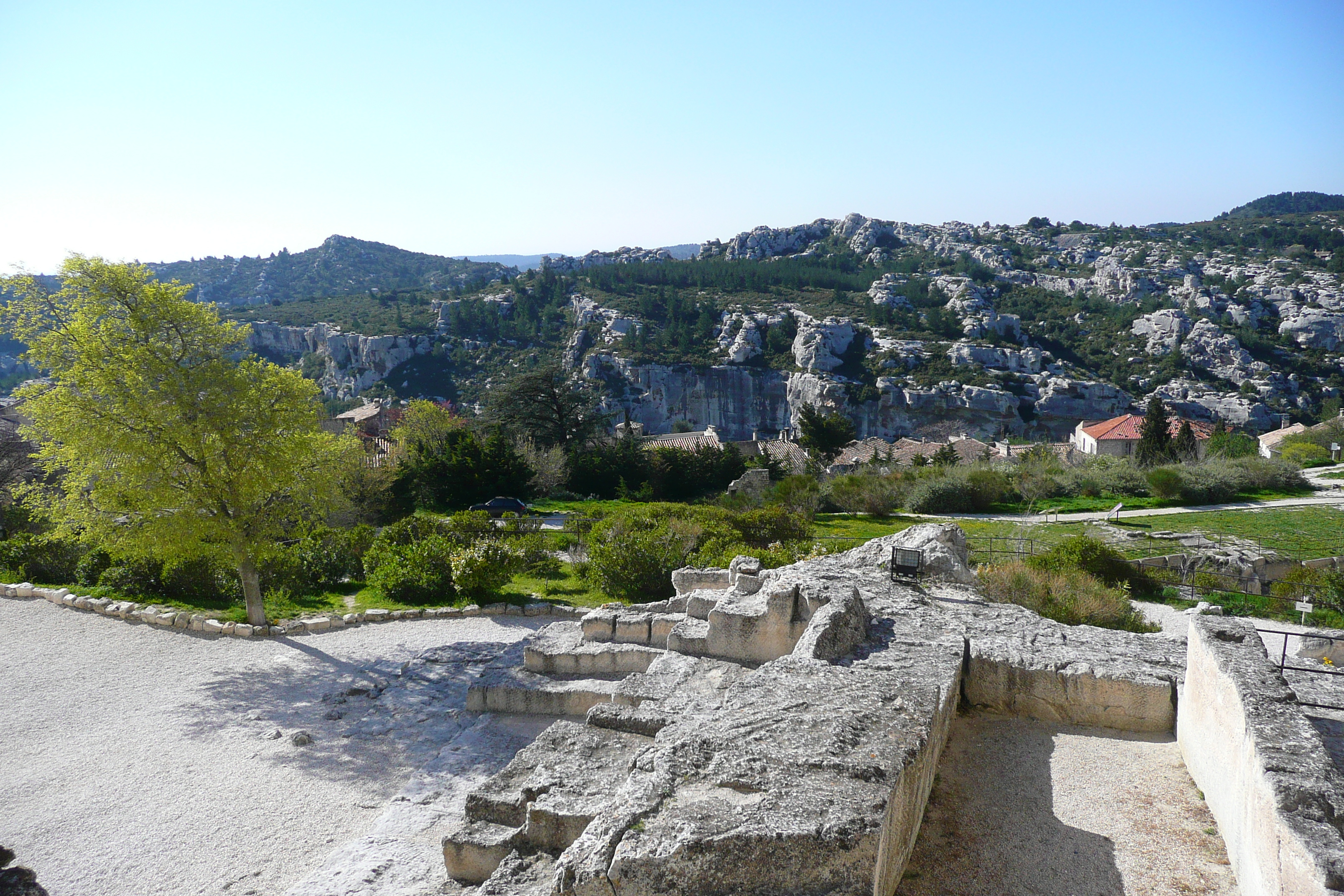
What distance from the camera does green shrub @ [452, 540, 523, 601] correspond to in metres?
13.6

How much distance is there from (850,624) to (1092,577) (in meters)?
10.0

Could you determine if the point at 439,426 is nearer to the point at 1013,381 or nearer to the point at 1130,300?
the point at 1013,381

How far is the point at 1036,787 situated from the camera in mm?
5527

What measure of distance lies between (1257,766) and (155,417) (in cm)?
1304

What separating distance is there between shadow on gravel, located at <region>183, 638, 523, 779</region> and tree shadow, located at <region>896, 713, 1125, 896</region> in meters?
5.17

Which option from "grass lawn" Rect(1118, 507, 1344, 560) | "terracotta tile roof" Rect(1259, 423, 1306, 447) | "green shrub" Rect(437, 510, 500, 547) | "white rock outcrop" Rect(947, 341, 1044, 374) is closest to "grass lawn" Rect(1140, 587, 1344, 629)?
"grass lawn" Rect(1118, 507, 1344, 560)

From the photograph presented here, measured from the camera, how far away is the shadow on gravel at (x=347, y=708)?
26.6ft

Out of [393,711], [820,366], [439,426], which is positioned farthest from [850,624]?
[820,366]

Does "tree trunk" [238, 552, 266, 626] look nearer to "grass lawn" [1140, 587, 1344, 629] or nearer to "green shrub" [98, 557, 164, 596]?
"green shrub" [98, 557, 164, 596]

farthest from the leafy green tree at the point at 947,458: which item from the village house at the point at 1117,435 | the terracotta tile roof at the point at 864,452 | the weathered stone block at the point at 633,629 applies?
the weathered stone block at the point at 633,629

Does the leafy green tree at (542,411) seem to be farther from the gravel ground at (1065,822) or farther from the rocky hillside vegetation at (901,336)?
the rocky hillside vegetation at (901,336)

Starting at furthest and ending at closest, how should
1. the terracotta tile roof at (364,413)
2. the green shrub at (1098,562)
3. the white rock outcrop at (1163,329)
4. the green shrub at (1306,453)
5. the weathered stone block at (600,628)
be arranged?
the white rock outcrop at (1163,329) < the terracotta tile roof at (364,413) < the green shrub at (1306,453) < the green shrub at (1098,562) < the weathered stone block at (600,628)

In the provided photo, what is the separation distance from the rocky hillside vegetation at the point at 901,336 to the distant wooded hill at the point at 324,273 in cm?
3003

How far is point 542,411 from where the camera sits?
38.8 metres
